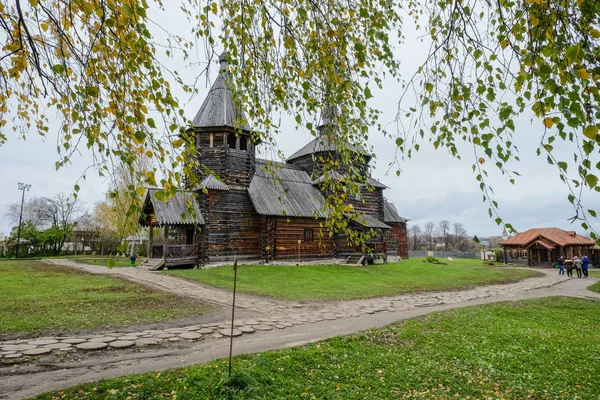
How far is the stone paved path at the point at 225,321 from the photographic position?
606cm

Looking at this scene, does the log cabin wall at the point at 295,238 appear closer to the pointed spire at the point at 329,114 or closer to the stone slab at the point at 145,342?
the stone slab at the point at 145,342

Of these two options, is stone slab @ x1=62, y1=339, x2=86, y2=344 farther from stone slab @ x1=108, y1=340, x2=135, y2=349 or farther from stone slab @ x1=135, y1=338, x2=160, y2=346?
stone slab @ x1=135, y1=338, x2=160, y2=346

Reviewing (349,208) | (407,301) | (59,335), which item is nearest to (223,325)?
(59,335)

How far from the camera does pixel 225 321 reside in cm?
844

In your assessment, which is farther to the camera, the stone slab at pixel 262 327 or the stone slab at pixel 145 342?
the stone slab at pixel 262 327

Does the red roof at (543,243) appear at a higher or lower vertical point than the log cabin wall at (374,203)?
lower

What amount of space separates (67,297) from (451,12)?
13.0 meters

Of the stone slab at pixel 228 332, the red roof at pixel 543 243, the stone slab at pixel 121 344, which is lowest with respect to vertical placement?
the stone slab at pixel 228 332

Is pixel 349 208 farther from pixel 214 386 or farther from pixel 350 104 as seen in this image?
pixel 214 386

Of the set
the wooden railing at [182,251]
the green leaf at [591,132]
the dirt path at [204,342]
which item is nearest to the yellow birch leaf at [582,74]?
the green leaf at [591,132]

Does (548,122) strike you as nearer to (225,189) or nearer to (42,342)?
(42,342)

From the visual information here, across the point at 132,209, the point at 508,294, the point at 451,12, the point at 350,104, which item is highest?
the point at 451,12

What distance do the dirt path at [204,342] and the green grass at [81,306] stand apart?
4.80 ft

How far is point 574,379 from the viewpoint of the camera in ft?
17.5
